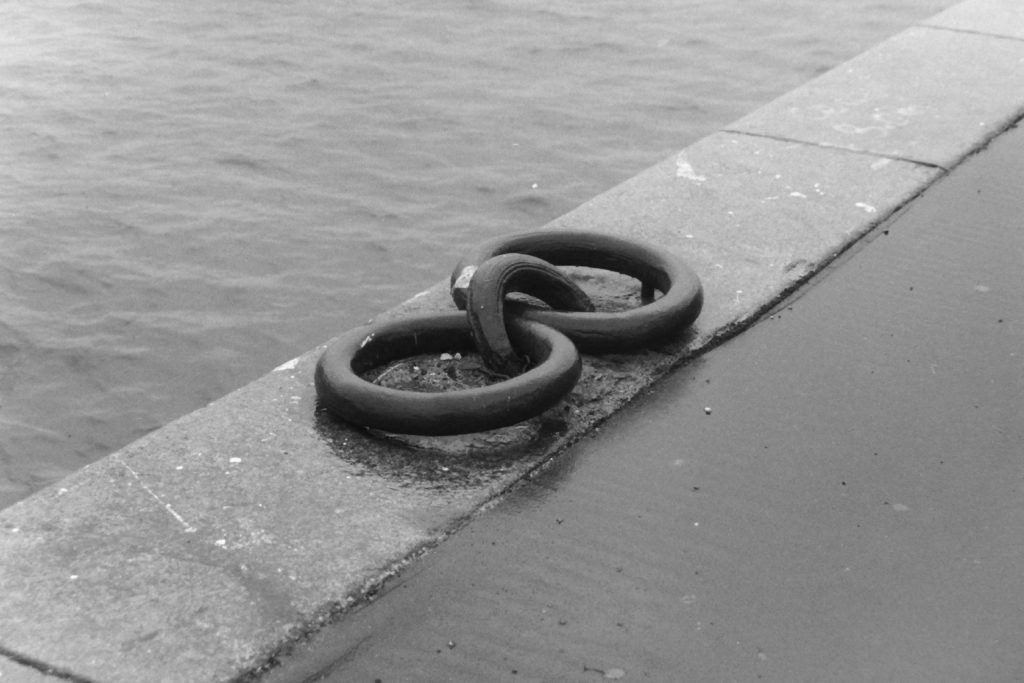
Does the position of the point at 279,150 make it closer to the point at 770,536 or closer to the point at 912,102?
the point at 912,102

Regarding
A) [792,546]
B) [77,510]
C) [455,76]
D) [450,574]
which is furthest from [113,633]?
[455,76]

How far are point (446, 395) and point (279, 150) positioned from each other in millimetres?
5418

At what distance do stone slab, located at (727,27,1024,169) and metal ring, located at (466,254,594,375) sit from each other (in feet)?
8.90

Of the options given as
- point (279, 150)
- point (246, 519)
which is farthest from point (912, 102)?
point (246, 519)

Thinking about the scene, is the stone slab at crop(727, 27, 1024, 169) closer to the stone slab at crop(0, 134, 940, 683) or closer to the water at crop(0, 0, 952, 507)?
the water at crop(0, 0, 952, 507)

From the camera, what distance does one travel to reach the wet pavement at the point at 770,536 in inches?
135

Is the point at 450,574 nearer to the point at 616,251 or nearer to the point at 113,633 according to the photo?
the point at 113,633

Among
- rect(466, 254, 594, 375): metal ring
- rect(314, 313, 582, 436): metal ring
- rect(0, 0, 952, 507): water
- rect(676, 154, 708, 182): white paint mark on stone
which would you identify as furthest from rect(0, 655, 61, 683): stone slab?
rect(676, 154, 708, 182): white paint mark on stone

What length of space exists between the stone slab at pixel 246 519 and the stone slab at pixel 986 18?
4560mm

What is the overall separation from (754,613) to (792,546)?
0.36 m

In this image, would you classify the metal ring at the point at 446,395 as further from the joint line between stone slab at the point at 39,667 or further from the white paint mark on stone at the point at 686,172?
the white paint mark on stone at the point at 686,172

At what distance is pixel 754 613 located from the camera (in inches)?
141

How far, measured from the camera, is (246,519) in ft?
12.8

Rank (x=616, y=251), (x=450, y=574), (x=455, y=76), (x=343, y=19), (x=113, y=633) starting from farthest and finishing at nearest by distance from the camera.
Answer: (x=343, y=19), (x=455, y=76), (x=616, y=251), (x=450, y=574), (x=113, y=633)
